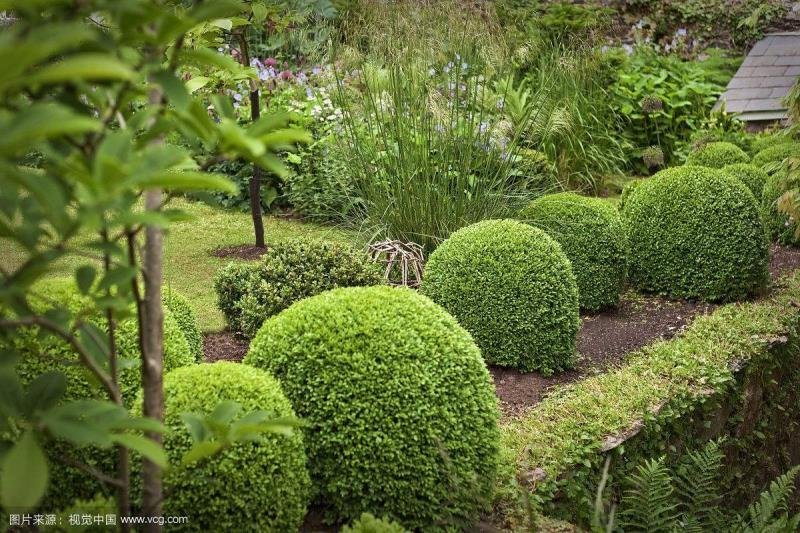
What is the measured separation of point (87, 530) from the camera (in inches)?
73.9

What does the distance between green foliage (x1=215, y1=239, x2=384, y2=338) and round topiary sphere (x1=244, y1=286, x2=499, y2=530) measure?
1.43m

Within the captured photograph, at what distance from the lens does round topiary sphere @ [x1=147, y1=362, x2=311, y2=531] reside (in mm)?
2139

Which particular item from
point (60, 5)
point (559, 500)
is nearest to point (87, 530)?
point (60, 5)

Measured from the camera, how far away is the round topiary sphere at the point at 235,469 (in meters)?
2.14

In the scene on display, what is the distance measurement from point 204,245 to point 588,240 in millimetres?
3365

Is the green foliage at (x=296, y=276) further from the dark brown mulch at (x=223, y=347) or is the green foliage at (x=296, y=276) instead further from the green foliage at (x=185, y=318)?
the green foliage at (x=185, y=318)

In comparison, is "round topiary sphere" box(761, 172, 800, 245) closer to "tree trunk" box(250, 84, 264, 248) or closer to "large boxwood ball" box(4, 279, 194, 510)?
"tree trunk" box(250, 84, 264, 248)

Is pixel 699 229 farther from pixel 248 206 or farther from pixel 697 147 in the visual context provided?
pixel 248 206

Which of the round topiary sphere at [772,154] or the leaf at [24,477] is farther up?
the leaf at [24,477]

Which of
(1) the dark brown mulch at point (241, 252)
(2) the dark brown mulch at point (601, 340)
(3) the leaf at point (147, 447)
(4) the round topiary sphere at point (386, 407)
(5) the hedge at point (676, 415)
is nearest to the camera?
(3) the leaf at point (147, 447)

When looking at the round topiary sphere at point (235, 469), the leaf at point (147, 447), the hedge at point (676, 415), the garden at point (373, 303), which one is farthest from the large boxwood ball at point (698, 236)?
the leaf at point (147, 447)

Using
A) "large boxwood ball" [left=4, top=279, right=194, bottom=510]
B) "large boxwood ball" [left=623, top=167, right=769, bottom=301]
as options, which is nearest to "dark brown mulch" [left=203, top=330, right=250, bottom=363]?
"large boxwood ball" [left=4, top=279, right=194, bottom=510]

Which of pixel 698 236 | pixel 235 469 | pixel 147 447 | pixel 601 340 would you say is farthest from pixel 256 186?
pixel 147 447

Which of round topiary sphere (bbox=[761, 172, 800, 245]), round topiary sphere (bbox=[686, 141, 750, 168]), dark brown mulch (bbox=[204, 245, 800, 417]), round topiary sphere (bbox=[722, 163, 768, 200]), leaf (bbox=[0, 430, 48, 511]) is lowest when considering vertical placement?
dark brown mulch (bbox=[204, 245, 800, 417])
